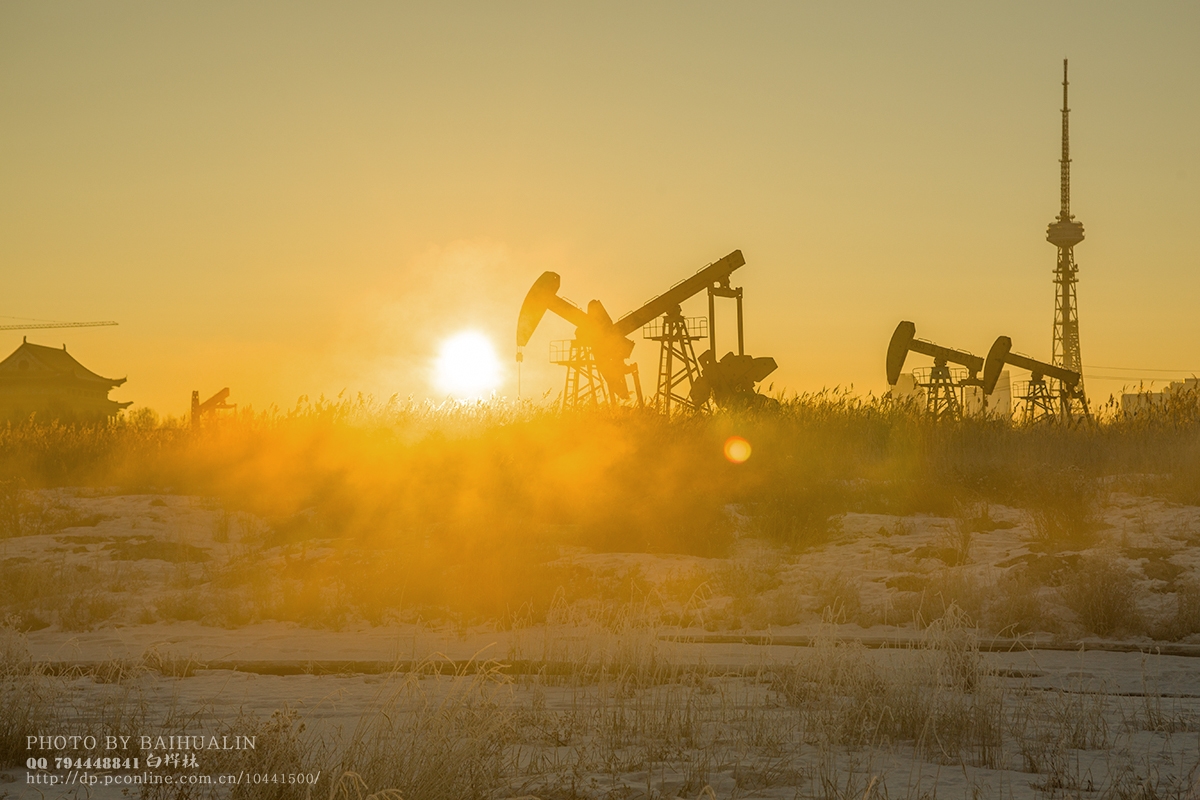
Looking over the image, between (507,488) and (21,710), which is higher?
(507,488)

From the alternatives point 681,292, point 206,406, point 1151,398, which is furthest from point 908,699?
point 681,292

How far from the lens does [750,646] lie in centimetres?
824

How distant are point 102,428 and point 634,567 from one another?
11.9 metres

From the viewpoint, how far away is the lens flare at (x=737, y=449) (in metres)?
15.8

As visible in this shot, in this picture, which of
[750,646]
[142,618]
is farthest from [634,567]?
[142,618]

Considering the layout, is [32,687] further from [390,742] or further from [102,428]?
[102,428]

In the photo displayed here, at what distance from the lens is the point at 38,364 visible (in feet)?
196

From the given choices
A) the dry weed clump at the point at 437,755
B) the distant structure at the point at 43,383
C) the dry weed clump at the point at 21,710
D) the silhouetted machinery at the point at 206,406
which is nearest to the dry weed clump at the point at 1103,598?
the dry weed clump at the point at 437,755

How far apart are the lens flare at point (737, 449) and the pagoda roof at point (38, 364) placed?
55.6 m

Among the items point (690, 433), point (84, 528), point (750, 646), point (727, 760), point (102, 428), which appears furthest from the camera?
point (102, 428)

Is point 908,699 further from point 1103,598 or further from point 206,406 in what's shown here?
point 206,406

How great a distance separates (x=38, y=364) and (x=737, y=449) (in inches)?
2257

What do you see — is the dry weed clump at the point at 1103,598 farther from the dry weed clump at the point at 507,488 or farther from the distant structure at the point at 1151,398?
the distant structure at the point at 1151,398

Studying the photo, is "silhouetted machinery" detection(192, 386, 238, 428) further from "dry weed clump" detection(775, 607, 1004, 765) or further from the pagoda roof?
the pagoda roof
